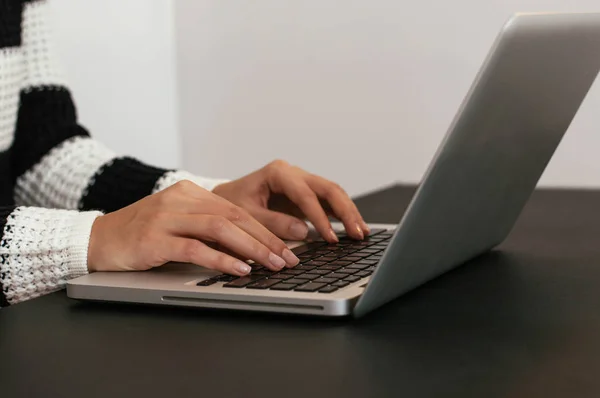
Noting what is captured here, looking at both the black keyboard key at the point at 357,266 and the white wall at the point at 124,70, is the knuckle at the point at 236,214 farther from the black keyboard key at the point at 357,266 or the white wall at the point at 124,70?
the white wall at the point at 124,70

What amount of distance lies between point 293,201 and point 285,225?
1.6 inches

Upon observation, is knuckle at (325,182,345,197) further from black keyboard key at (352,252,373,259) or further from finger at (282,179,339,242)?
black keyboard key at (352,252,373,259)

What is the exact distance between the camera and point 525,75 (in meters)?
0.65

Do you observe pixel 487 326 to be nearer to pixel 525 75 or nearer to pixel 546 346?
pixel 546 346

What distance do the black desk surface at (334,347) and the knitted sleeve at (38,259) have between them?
0.07m

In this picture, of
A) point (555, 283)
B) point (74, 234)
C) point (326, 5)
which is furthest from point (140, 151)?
point (555, 283)

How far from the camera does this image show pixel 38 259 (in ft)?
2.82

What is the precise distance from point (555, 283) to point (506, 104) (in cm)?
21

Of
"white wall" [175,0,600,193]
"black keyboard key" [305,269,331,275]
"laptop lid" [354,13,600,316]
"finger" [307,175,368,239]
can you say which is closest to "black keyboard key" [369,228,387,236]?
"finger" [307,175,368,239]

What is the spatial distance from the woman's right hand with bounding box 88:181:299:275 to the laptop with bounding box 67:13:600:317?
2 cm

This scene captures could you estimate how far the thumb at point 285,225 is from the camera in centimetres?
96

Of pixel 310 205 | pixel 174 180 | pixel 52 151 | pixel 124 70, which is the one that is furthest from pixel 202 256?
pixel 124 70

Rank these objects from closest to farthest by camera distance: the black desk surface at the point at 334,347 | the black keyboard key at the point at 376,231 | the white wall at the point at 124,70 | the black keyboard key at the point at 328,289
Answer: the black desk surface at the point at 334,347, the black keyboard key at the point at 328,289, the black keyboard key at the point at 376,231, the white wall at the point at 124,70

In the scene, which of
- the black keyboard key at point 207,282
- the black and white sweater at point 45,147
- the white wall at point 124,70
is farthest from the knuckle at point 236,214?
the white wall at point 124,70
